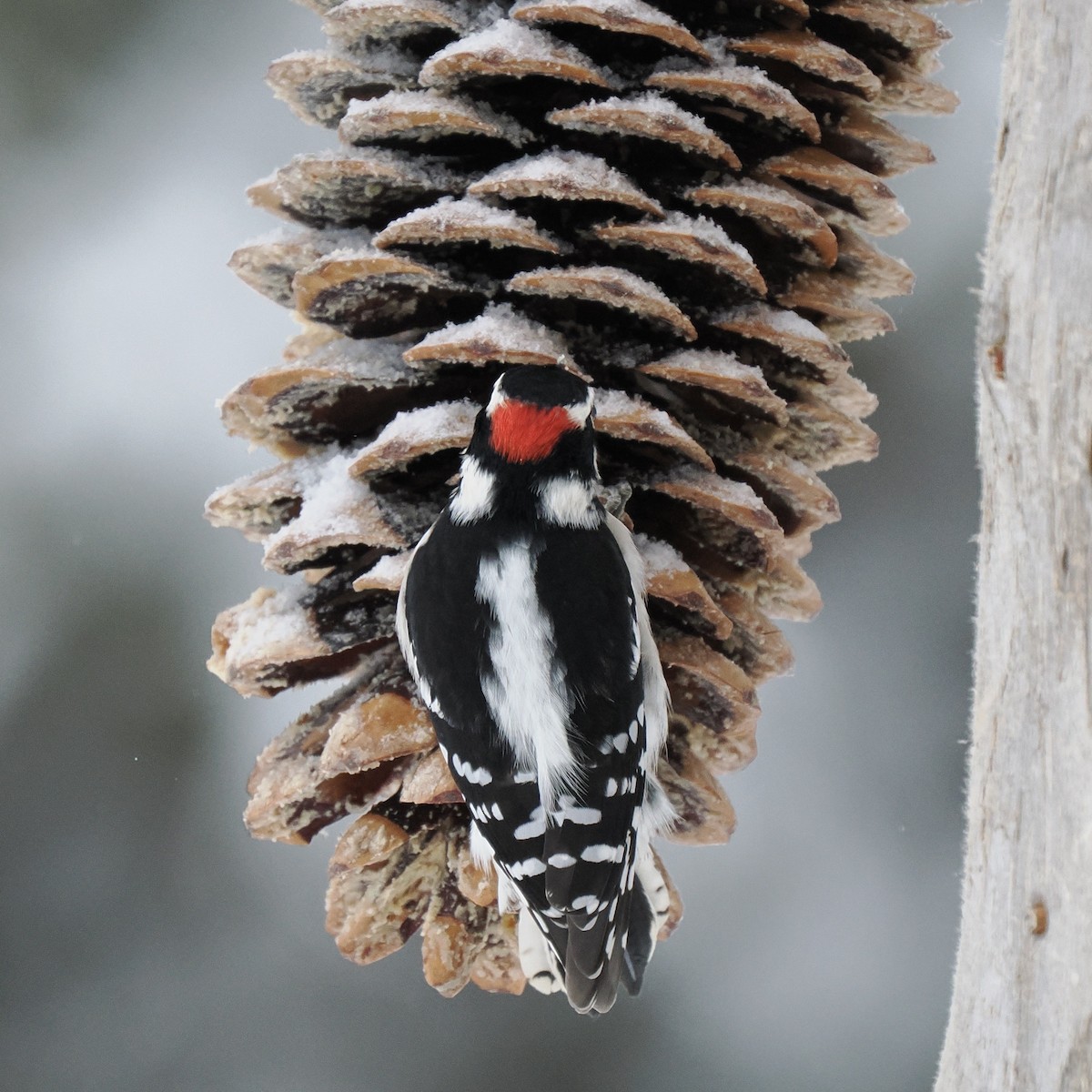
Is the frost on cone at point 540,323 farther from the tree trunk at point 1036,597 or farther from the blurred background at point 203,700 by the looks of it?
the blurred background at point 203,700

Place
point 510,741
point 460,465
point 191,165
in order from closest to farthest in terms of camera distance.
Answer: point 460,465, point 510,741, point 191,165

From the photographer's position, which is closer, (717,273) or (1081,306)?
(1081,306)

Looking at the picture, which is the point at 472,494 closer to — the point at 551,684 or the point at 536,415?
the point at 536,415

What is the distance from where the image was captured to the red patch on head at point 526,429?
3.63ft

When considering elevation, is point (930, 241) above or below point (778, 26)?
below

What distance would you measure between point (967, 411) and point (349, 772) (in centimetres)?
174

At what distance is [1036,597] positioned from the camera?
82 cm

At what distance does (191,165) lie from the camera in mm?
2322

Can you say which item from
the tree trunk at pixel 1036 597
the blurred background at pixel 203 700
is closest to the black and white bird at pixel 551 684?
the tree trunk at pixel 1036 597

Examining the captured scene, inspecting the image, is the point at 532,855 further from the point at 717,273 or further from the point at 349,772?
the point at 717,273

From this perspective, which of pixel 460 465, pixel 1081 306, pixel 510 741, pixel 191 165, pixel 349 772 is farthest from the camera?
pixel 191 165

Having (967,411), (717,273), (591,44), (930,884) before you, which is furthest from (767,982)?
(591,44)

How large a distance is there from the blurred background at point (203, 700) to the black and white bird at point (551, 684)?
1100 millimetres

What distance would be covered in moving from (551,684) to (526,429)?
299 mm
